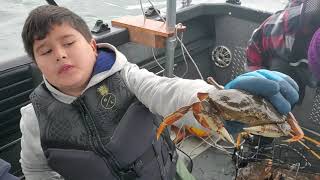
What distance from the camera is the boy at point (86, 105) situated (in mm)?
1400

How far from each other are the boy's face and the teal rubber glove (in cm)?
62

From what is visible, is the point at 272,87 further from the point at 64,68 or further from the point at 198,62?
the point at 198,62

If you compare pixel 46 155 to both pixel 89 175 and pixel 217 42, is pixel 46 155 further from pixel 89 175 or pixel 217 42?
pixel 217 42

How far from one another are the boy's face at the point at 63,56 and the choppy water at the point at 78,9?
1608 mm

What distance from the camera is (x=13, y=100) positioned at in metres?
1.99

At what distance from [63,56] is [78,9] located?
→ 13.1 feet

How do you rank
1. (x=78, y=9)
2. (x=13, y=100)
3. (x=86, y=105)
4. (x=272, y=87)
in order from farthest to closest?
1. (x=78, y=9)
2. (x=13, y=100)
3. (x=86, y=105)
4. (x=272, y=87)

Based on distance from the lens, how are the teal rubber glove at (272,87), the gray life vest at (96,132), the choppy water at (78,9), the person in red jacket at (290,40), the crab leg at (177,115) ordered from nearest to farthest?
the teal rubber glove at (272,87) < the crab leg at (177,115) < the gray life vest at (96,132) < the person in red jacket at (290,40) < the choppy water at (78,9)

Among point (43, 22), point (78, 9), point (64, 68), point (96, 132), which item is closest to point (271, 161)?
point (96, 132)

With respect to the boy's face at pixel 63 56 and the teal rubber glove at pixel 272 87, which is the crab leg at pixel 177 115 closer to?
the teal rubber glove at pixel 272 87

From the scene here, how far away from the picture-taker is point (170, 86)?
54.6 inches

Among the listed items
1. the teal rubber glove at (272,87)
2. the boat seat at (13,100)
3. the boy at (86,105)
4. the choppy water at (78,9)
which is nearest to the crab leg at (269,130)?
the teal rubber glove at (272,87)

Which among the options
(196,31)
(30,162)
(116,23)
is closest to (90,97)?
(30,162)

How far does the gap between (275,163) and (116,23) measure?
1400 millimetres
